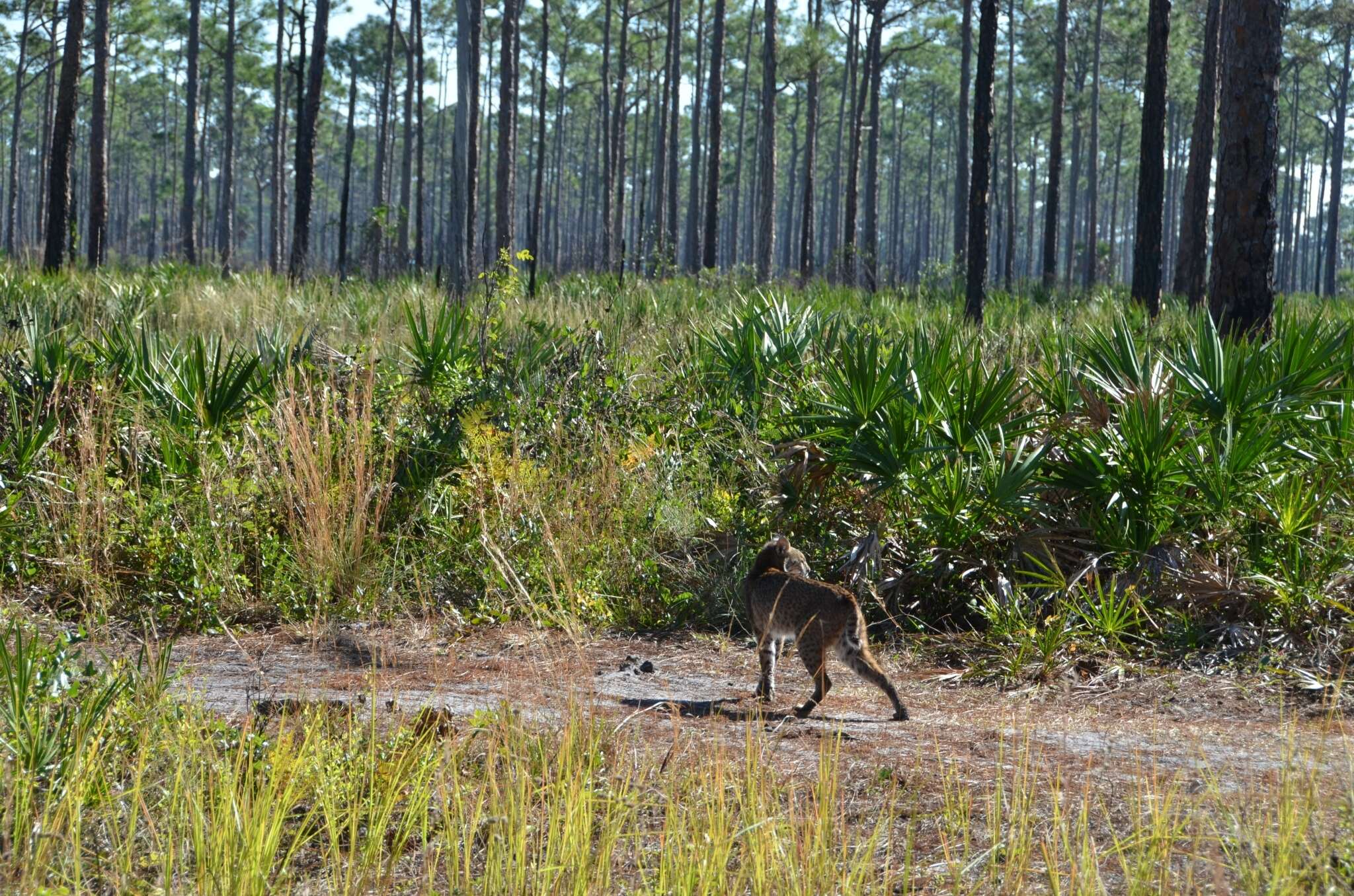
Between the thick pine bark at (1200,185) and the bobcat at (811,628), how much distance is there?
59.2 feet

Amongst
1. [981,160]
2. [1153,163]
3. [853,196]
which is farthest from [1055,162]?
[981,160]

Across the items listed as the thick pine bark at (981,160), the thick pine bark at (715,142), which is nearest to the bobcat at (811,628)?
the thick pine bark at (981,160)

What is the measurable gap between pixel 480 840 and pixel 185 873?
2.59 ft

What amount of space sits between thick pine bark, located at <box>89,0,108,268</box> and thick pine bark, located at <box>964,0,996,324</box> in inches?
610

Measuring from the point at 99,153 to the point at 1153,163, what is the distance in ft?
65.0

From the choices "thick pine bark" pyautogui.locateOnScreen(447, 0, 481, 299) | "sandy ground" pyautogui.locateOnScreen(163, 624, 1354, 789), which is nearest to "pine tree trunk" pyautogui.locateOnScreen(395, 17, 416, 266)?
"thick pine bark" pyautogui.locateOnScreen(447, 0, 481, 299)

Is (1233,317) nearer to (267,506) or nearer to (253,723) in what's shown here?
(267,506)

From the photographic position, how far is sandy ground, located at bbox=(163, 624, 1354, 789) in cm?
407

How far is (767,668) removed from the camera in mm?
5016

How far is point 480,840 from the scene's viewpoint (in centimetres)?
346

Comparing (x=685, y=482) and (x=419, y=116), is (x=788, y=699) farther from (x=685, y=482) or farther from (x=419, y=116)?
(x=419, y=116)

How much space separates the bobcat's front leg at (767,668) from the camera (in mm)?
5008

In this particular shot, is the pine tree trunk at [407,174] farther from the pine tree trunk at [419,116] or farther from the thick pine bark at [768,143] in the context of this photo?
the thick pine bark at [768,143]

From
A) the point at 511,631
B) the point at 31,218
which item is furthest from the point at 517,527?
the point at 31,218
